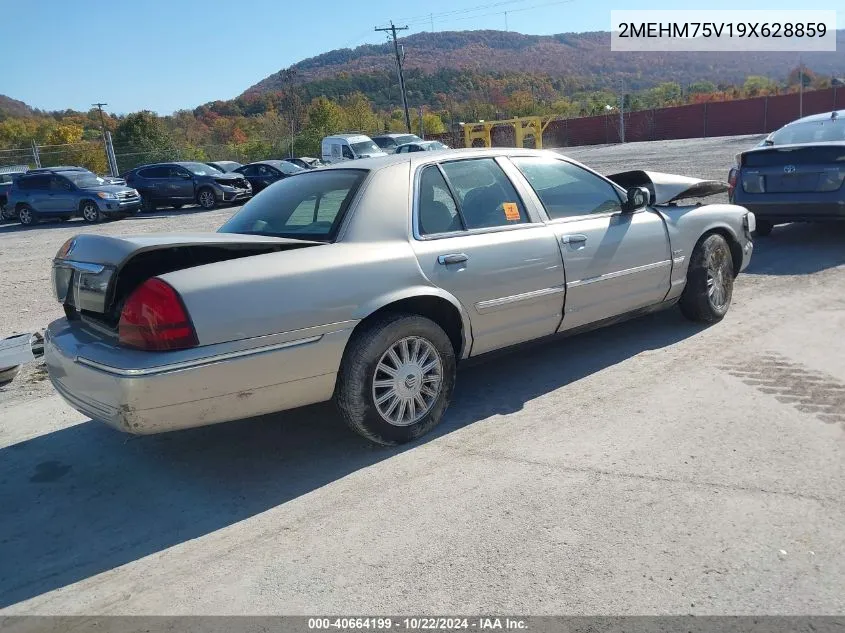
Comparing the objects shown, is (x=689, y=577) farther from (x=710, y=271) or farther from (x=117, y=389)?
(x=710, y=271)

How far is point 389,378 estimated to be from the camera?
12.8 feet

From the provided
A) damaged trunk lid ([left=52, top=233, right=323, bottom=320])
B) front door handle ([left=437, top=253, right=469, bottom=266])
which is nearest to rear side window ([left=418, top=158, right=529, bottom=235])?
front door handle ([left=437, top=253, right=469, bottom=266])

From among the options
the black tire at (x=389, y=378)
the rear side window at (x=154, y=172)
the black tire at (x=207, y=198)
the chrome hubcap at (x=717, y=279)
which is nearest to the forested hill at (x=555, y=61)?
the rear side window at (x=154, y=172)

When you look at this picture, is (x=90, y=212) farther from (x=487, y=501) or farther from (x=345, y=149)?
(x=487, y=501)

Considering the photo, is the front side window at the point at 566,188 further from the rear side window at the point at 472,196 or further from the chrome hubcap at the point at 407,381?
the chrome hubcap at the point at 407,381

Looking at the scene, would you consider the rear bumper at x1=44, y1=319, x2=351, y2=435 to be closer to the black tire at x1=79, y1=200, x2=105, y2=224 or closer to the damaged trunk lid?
the damaged trunk lid

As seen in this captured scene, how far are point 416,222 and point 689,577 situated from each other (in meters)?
2.29

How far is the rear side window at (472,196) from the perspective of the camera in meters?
4.27

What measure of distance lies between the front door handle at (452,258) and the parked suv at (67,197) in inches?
718

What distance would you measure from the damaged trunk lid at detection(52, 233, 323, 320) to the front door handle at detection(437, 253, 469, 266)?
712mm

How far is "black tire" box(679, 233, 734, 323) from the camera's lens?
5.64 metres

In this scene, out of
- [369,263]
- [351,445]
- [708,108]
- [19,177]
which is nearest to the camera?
[369,263]

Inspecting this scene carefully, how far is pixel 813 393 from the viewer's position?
4.38 m

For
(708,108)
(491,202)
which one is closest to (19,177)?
(491,202)
